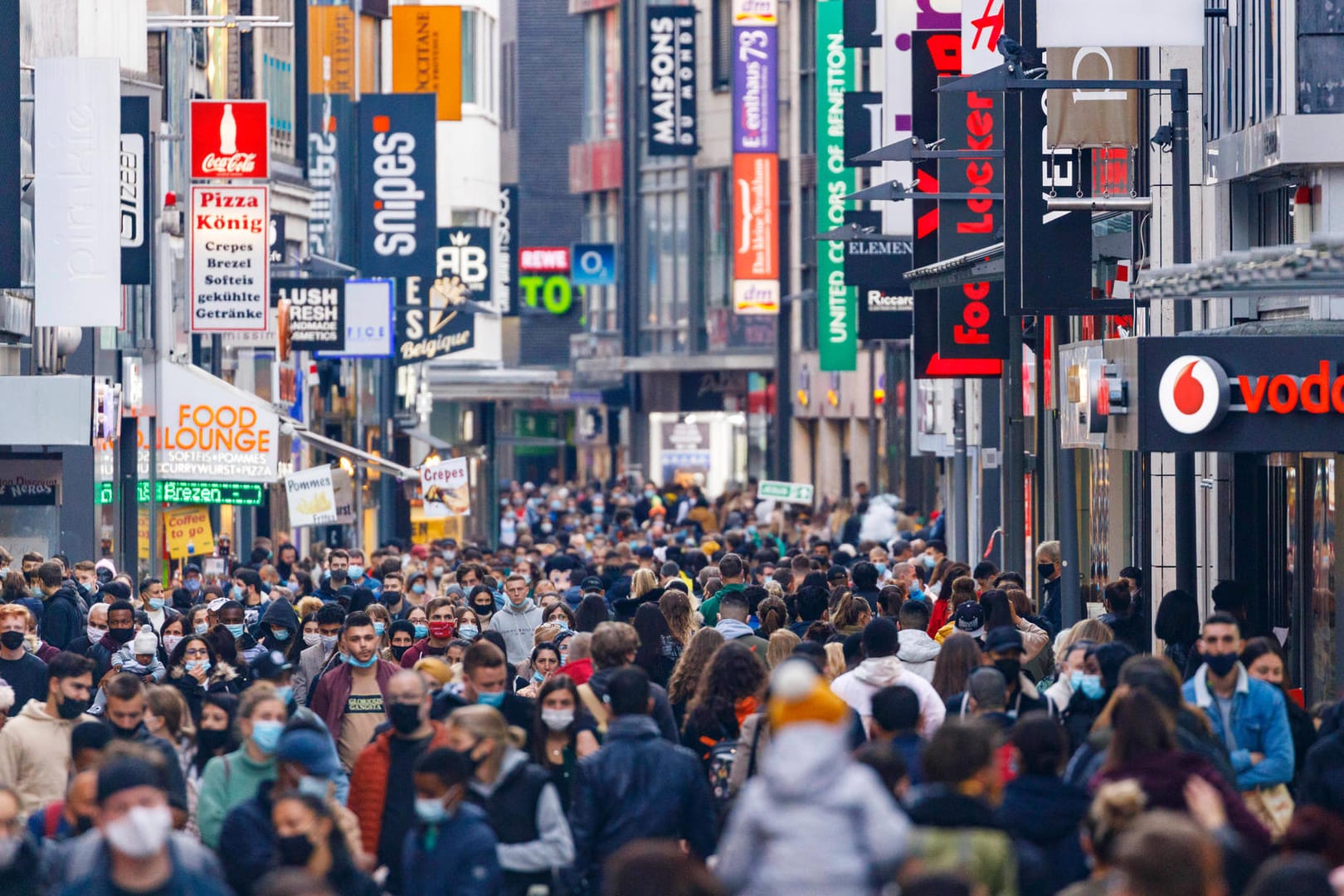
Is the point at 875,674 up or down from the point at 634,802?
up

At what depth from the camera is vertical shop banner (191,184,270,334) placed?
30.4 meters

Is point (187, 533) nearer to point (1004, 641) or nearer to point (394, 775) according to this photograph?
point (1004, 641)

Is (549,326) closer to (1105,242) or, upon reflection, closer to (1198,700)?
(1105,242)

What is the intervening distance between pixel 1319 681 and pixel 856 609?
3962 mm

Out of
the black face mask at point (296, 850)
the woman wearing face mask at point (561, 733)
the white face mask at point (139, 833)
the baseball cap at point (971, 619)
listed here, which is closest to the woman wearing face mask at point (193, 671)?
the woman wearing face mask at point (561, 733)

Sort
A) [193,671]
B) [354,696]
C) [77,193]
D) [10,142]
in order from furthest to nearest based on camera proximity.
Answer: [77,193]
[10,142]
[193,671]
[354,696]

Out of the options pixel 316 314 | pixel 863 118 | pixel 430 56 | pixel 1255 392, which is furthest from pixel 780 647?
pixel 430 56

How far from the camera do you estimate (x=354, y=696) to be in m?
12.6

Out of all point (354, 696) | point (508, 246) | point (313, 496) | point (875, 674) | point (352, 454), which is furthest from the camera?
point (508, 246)

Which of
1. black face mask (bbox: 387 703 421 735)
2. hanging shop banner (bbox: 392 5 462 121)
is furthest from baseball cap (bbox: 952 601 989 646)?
hanging shop banner (bbox: 392 5 462 121)

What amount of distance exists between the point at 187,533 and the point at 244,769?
2009 centimetres

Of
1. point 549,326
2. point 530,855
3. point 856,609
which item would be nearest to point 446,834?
point 530,855

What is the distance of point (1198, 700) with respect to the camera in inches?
427

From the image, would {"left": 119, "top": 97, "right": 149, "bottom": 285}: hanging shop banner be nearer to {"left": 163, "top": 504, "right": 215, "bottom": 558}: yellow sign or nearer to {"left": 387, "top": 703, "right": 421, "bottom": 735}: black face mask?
{"left": 163, "top": 504, "right": 215, "bottom": 558}: yellow sign
